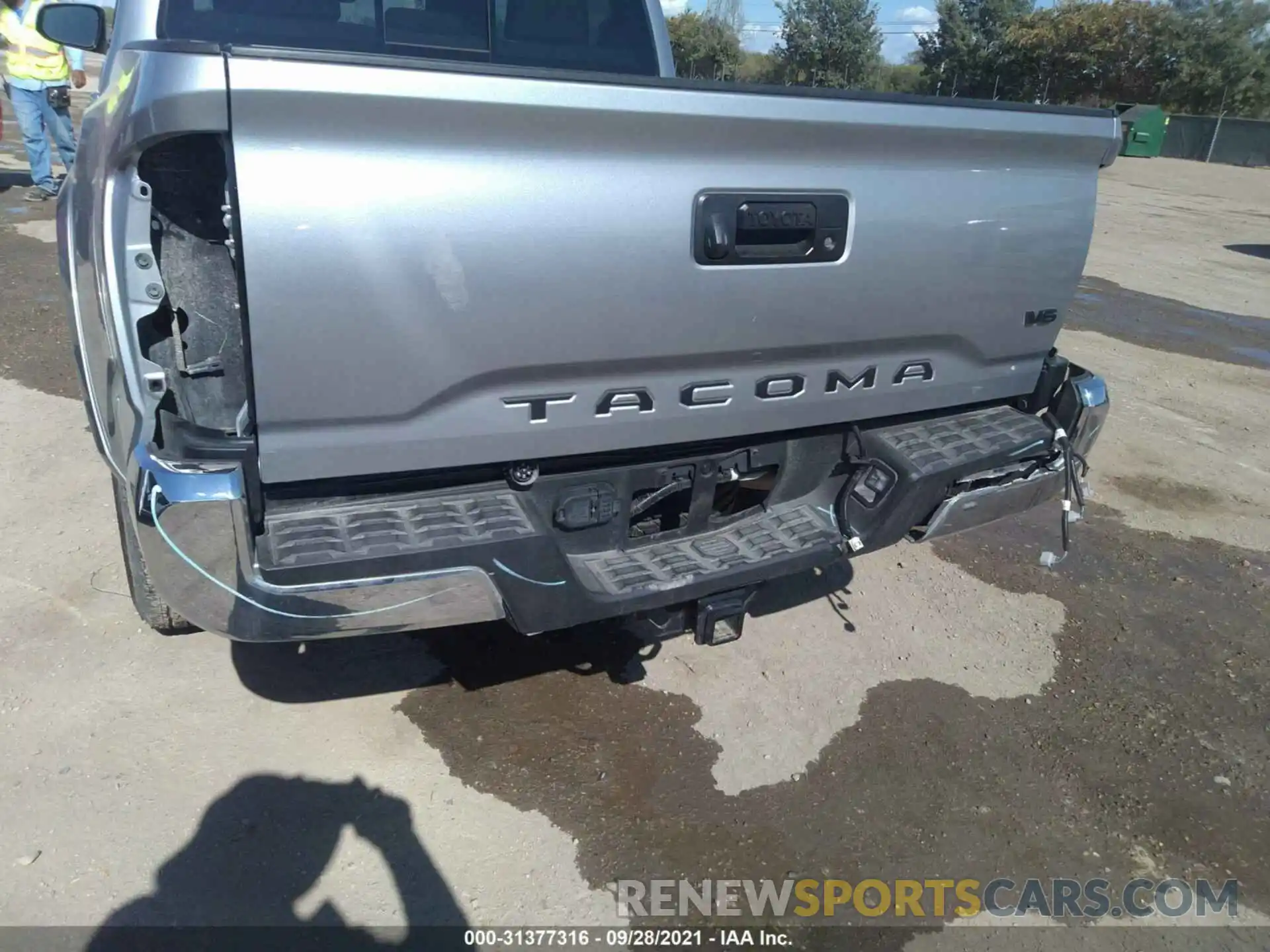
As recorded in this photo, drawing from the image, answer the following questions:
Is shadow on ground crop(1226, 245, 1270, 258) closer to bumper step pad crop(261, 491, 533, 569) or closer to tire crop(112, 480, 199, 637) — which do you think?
bumper step pad crop(261, 491, 533, 569)

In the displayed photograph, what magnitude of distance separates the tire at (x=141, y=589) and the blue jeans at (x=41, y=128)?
8.05 m

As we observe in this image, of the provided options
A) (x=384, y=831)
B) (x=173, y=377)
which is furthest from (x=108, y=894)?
(x=173, y=377)

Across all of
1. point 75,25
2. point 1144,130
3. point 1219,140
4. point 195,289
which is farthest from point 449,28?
point 1219,140

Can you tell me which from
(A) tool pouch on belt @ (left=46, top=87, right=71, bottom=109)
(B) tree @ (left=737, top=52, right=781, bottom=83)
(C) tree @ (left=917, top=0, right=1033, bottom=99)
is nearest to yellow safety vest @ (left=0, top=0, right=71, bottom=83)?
(A) tool pouch on belt @ (left=46, top=87, right=71, bottom=109)

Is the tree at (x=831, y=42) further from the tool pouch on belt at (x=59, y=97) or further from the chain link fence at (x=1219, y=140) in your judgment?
the tool pouch on belt at (x=59, y=97)

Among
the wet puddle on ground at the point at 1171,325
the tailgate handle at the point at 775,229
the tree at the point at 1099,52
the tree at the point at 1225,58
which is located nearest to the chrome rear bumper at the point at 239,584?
the tailgate handle at the point at 775,229

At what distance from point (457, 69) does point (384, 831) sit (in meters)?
1.99

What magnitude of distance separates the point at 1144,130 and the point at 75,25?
112 feet

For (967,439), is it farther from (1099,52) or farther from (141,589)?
(1099,52)

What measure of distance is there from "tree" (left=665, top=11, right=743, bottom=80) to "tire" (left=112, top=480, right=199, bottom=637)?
122 feet

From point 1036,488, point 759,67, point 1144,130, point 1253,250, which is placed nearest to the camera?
point 1036,488

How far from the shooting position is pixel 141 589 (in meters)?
3.02

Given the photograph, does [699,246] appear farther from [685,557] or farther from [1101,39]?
[1101,39]

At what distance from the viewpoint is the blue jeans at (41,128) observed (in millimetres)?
9305
